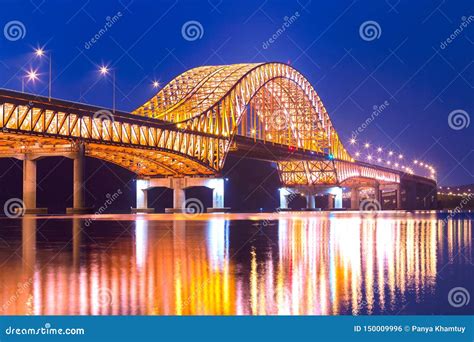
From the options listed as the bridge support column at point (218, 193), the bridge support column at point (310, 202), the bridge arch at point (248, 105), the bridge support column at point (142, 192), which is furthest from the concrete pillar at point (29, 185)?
the bridge support column at point (310, 202)

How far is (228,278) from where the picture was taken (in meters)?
17.2

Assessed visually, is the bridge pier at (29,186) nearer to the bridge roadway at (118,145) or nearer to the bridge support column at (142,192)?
the bridge roadway at (118,145)

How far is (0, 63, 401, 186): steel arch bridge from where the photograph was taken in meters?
77.6

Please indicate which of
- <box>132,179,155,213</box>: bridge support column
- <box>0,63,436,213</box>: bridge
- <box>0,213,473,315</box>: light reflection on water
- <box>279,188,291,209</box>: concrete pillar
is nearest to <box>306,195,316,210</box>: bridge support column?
<box>0,63,436,213</box>: bridge

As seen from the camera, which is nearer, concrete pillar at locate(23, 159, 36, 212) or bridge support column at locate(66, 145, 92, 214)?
bridge support column at locate(66, 145, 92, 214)

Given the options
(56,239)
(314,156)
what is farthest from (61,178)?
(56,239)

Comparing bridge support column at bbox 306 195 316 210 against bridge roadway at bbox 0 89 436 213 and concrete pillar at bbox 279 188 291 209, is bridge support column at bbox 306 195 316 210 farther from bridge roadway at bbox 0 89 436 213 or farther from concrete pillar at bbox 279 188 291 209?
bridge roadway at bbox 0 89 436 213

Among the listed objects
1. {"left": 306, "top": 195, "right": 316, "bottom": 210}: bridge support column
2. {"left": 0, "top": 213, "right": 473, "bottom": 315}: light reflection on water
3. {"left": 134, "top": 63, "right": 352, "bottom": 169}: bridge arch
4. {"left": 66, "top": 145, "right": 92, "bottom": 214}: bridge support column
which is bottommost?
{"left": 0, "top": 213, "right": 473, "bottom": 315}: light reflection on water

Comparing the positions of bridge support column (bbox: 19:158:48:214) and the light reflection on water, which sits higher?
bridge support column (bbox: 19:158:48:214)

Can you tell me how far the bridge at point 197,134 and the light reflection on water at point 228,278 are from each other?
48353 mm

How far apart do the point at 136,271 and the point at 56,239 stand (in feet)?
48.4

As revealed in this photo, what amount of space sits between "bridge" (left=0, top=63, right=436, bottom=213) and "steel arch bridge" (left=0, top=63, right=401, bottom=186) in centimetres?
15

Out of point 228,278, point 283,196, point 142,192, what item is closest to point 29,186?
point 142,192
